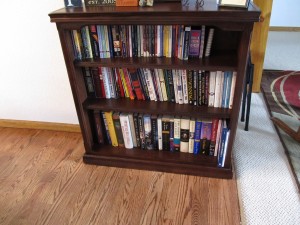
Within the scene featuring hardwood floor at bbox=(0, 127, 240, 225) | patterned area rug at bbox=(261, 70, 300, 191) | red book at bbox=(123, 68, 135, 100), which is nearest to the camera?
hardwood floor at bbox=(0, 127, 240, 225)

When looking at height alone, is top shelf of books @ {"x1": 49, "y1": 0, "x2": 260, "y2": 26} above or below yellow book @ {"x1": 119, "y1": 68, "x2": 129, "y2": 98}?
above

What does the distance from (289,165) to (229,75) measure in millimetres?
771

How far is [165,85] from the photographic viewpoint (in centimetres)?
139

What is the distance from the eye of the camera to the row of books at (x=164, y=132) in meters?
1.44

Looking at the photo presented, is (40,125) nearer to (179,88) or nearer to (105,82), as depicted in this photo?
(105,82)

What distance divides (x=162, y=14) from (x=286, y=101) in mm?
1657

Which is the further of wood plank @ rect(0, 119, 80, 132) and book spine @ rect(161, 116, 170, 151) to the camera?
wood plank @ rect(0, 119, 80, 132)

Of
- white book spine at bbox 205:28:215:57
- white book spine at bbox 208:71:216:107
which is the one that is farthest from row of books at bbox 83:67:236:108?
white book spine at bbox 205:28:215:57

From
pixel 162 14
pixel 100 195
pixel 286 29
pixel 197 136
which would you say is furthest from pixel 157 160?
pixel 286 29

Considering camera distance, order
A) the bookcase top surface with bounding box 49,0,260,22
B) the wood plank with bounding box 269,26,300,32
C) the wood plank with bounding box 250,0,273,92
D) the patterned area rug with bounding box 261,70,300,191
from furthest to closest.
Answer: the wood plank with bounding box 269,26,300,32 < the wood plank with bounding box 250,0,273,92 < the patterned area rug with bounding box 261,70,300,191 < the bookcase top surface with bounding box 49,0,260,22

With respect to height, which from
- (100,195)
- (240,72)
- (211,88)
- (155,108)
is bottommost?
(100,195)

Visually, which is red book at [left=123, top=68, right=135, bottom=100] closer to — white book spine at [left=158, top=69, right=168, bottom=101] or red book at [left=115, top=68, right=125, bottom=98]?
red book at [left=115, top=68, right=125, bottom=98]

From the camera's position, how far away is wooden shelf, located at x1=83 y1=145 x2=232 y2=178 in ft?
4.88

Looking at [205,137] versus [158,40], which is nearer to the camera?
[158,40]
